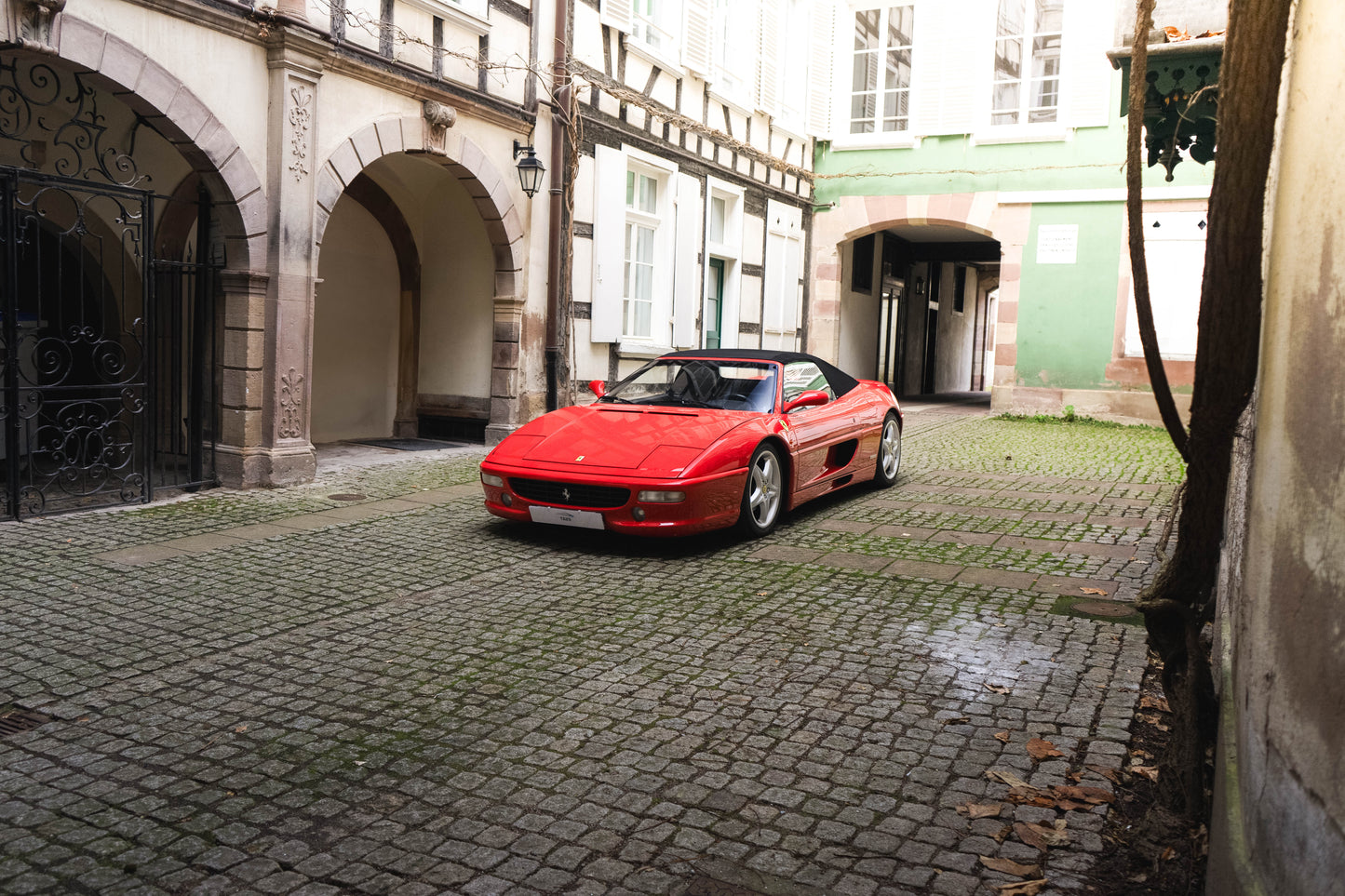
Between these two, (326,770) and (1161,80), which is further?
(1161,80)

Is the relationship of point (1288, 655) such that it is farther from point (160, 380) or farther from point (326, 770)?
point (160, 380)

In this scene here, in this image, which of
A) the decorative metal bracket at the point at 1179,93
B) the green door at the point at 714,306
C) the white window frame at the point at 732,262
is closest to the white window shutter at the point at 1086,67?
the white window frame at the point at 732,262

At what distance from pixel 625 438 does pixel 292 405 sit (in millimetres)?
3650

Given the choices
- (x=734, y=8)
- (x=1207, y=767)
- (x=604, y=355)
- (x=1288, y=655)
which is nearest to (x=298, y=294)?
(x=604, y=355)

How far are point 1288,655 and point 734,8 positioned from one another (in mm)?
16169

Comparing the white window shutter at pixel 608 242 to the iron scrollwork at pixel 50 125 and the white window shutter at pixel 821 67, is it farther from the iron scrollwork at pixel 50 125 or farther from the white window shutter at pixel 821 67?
the white window shutter at pixel 821 67

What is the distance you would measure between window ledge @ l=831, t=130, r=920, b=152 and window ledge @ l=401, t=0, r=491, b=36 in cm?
963

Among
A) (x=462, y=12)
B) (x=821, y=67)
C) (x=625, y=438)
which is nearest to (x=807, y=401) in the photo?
(x=625, y=438)

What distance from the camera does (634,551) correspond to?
22.9 feet

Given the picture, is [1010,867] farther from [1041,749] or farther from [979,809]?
[1041,749]

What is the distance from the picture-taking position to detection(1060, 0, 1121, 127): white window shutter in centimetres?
1755

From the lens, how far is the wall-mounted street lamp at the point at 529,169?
11984 millimetres

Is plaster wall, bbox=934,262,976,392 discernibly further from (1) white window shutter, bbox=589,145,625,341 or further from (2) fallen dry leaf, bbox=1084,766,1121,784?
(2) fallen dry leaf, bbox=1084,766,1121,784

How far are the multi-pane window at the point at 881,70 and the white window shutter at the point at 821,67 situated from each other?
1.66 ft
